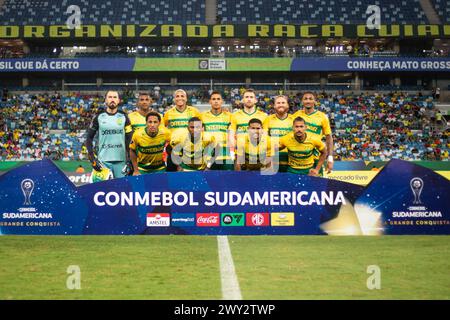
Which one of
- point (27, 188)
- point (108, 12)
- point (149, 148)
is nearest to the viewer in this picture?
point (27, 188)

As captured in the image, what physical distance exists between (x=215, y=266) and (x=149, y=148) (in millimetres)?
3903

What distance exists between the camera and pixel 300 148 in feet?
36.7

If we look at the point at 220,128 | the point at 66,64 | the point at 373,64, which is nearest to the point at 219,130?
the point at 220,128

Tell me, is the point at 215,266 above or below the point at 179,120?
below

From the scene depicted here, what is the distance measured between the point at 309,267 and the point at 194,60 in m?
35.0

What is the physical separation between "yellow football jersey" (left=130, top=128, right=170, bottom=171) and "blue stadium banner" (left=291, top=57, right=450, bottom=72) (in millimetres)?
31569

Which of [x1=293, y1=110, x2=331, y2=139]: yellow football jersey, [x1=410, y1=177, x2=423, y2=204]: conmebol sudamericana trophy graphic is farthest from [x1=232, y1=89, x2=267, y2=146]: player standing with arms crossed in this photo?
[x1=410, y1=177, x2=423, y2=204]: conmebol sudamericana trophy graphic

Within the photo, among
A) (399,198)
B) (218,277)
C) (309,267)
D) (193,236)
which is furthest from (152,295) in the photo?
(399,198)

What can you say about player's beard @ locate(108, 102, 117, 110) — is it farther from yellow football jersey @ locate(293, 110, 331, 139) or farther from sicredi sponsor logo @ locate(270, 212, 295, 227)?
sicredi sponsor logo @ locate(270, 212, 295, 227)

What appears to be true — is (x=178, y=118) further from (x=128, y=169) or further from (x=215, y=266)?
(x=215, y=266)

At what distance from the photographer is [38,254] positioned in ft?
29.1

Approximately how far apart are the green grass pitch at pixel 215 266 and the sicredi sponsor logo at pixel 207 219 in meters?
0.29
